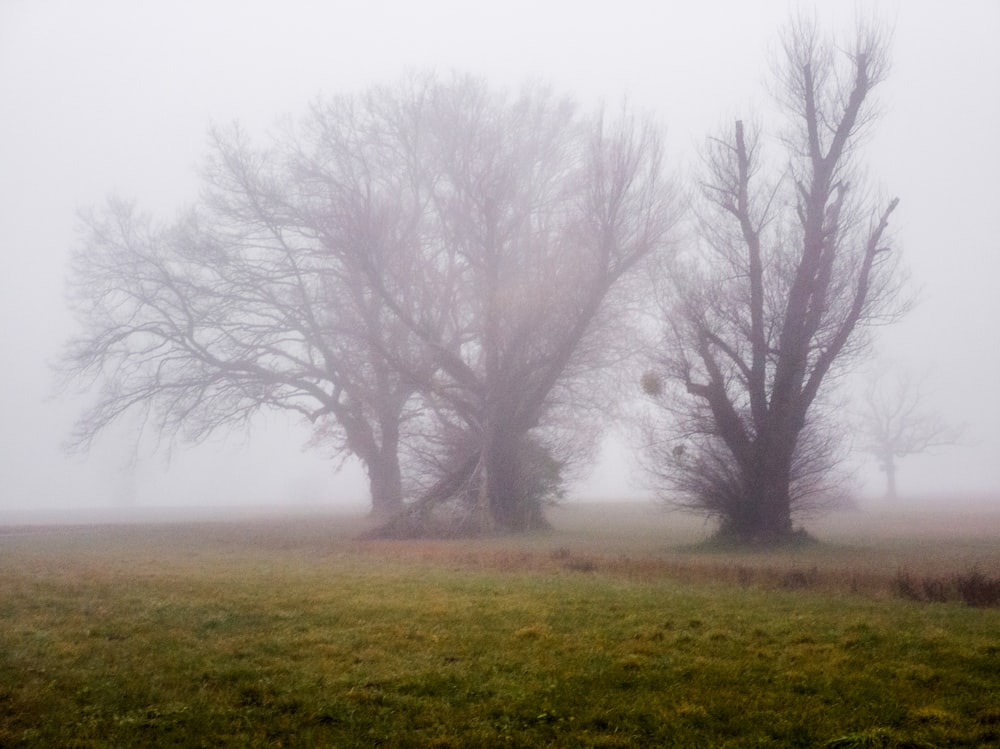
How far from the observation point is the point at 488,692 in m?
7.19

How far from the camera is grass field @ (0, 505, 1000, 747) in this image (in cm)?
636

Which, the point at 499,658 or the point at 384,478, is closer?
the point at 499,658

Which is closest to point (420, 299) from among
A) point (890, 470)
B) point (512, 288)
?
point (512, 288)

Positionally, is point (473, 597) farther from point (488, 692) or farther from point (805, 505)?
point (805, 505)

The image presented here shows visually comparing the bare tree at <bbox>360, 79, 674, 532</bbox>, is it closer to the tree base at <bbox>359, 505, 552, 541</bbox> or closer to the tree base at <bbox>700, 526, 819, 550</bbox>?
the tree base at <bbox>359, 505, 552, 541</bbox>

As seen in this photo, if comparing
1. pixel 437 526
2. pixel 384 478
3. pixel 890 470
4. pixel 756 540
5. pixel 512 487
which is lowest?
pixel 756 540

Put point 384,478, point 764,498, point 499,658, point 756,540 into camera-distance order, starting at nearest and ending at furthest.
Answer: point 499,658
point 756,540
point 764,498
point 384,478

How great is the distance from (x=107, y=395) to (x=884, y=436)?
54.1 metres

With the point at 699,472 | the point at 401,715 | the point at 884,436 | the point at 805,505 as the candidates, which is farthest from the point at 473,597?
the point at 884,436

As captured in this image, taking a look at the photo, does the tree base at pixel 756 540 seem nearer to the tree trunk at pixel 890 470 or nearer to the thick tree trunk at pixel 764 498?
the thick tree trunk at pixel 764 498

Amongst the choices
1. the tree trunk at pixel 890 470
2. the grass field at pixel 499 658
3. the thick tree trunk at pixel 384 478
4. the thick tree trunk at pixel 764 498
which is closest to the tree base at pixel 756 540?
the thick tree trunk at pixel 764 498

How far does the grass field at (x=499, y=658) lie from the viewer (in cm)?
636

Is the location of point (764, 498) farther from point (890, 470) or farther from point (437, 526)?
point (890, 470)

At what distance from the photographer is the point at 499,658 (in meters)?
8.22
